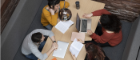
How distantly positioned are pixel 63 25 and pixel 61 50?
1.39 feet

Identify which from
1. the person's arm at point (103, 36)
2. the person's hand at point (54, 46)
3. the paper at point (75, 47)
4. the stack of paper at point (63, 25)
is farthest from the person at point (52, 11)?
the person's arm at point (103, 36)

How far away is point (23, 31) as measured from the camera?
97.3 inches

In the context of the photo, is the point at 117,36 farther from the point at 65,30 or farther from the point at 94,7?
the point at 65,30

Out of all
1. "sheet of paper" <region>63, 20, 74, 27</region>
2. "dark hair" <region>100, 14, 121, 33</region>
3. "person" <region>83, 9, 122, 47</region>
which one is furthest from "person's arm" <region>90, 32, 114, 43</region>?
"sheet of paper" <region>63, 20, 74, 27</region>

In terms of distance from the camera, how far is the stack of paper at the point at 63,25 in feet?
6.59

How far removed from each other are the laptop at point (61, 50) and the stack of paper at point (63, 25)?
0.20 m

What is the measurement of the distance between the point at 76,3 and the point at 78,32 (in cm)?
51

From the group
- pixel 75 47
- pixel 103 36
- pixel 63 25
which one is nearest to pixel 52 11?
pixel 63 25

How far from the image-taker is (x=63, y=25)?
6.68 feet

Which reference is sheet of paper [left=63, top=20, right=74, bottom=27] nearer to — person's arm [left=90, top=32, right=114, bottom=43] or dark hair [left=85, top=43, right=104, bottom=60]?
person's arm [left=90, top=32, right=114, bottom=43]

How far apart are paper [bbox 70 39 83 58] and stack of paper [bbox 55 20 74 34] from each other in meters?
0.26

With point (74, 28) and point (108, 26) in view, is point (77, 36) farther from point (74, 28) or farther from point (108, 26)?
point (108, 26)

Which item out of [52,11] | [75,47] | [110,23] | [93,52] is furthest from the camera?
[52,11]

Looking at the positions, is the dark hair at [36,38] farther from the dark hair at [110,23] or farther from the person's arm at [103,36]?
the dark hair at [110,23]
